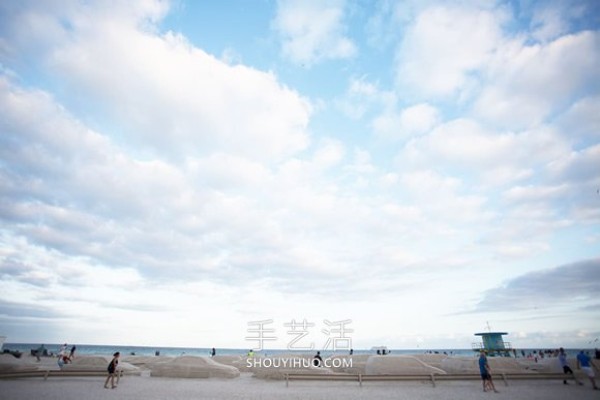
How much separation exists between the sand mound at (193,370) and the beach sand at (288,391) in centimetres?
396

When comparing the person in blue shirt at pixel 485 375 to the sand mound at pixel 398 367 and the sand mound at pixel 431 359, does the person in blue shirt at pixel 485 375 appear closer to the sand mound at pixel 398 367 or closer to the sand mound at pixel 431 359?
the sand mound at pixel 398 367

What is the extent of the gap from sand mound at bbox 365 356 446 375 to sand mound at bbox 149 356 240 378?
Result: 8.54 metres

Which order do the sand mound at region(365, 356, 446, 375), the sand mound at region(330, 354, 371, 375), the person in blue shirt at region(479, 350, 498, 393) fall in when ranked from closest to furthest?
the person in blue shirt at region(479, 350, 498, 393) < the sand mound at region(365, 356, 446, 375) < the sand mound at region(330, 354, 371, 375)

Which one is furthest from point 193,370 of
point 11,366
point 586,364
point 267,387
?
point 586,364

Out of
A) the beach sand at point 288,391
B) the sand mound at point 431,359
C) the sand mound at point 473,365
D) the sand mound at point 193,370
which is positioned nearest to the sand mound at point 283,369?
the beach sand at point 288,391

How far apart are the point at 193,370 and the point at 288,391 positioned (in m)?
8.39

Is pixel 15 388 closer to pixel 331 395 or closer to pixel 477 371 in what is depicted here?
pixel 331 395

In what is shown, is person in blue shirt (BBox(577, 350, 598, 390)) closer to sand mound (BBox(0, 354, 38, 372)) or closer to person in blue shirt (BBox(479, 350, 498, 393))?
person in blue shirt (BBox(479, 350, 498, 393))

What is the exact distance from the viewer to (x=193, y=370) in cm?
2014

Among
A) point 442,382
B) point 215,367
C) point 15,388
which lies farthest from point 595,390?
point 15,388

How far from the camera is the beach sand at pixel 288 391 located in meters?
12.8

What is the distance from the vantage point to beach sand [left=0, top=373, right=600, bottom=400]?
1277 centimetres

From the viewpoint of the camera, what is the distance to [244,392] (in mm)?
14305

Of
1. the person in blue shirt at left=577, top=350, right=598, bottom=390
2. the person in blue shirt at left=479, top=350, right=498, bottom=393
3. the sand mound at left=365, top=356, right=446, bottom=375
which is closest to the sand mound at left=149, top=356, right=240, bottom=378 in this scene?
the sand mound at left=365, top=356, right=446, bottom=375
